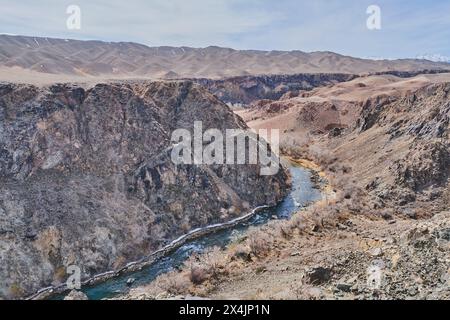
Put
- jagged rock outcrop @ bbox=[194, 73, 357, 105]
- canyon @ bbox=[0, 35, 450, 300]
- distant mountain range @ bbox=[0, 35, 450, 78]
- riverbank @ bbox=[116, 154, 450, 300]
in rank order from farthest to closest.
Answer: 1. distant mountain range @ bbox=[0, 35, 450, 78]
2. jagged rock outcrop @ bbox=[194, 73, 357, 105]
3. canyon @ bbox=[0, 35, 450, 300]
4. riverbank @ bbox=[116, 154, 450, 300]

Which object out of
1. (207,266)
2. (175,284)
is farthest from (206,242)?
(175,284)

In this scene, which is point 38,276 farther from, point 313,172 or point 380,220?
point 313,172

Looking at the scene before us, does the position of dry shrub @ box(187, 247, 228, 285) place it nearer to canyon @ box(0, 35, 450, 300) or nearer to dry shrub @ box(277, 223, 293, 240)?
canyon @ box(0, 35, 450, 300)

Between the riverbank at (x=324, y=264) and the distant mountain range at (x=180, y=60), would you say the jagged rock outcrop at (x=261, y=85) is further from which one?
the riverbank at (x=324, y=264)

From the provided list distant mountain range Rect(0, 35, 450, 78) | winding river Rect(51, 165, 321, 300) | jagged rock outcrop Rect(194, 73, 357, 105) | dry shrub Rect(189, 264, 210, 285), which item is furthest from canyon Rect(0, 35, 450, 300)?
distant mountain range Rect(0, 35, 450, 78)

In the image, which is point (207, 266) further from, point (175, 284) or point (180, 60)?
point (180, 60)

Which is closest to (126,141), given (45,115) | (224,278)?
(45,115)
